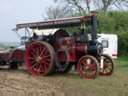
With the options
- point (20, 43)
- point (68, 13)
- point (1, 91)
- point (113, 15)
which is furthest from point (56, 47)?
point (68, 13)

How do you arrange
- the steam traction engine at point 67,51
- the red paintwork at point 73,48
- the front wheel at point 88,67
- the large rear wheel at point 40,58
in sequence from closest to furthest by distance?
the front wheel at point 88,67
the steam traction engine at point 67,51
the red paintwork at point 73,48
the large rear wheel at point 40,58

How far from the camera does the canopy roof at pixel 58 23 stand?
14.2 m

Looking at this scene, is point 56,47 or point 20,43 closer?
point 56,47

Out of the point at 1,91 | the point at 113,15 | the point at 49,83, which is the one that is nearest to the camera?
the point at 1,91

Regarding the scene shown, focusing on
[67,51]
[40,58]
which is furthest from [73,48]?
[40,58]

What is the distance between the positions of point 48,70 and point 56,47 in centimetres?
101

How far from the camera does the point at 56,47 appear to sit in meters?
15.0

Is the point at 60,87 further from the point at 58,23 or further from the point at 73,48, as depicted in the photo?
the point at 58,23

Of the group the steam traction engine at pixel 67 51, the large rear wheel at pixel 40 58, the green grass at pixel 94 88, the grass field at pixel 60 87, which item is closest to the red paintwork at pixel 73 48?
the steam traction engine at pixel 67 51

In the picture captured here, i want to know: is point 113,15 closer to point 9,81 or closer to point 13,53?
point 13,53

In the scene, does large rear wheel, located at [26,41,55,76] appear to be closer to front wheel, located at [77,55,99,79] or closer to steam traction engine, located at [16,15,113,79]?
steam traction engine, located at [16,15,113,79]

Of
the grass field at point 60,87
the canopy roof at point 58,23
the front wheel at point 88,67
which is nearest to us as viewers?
the grass field at point 60,87

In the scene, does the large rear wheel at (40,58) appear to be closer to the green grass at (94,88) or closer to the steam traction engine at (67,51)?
the steam traction engine at (67,51)

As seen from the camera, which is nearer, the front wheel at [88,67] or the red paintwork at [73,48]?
the front wheel at [88,67]
